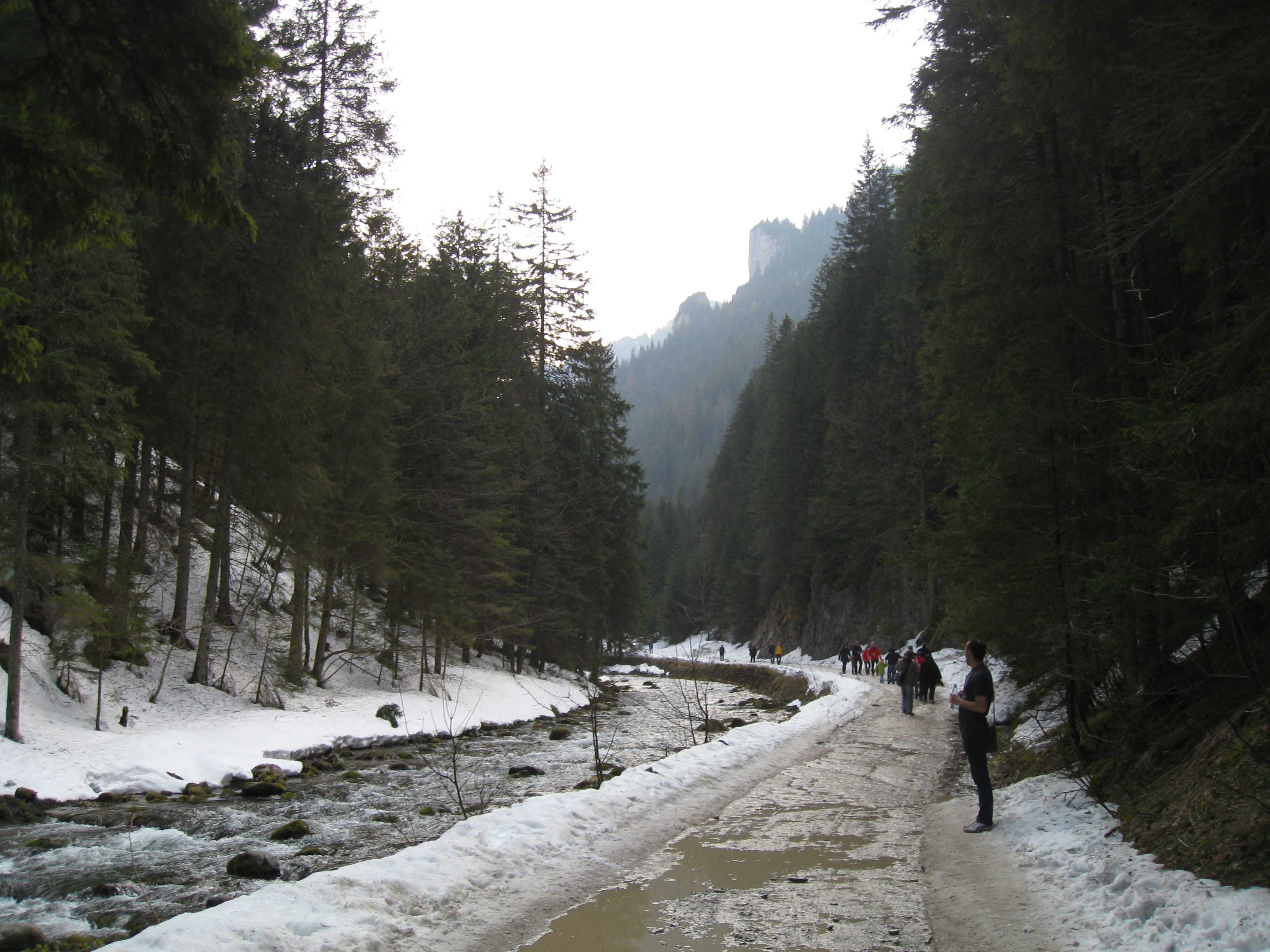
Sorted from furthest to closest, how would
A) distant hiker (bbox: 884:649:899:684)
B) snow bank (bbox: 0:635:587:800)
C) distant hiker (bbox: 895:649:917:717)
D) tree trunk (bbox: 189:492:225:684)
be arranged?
distant hiker (bbox: 884:649:899:684) < distant hiker (bbox: 895:649:917:717) < tree trunk (bbox: 189:492:225:684) < snow bank (bbox: 0:635:587:800)

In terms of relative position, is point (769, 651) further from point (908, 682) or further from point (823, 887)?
point (823, 887)

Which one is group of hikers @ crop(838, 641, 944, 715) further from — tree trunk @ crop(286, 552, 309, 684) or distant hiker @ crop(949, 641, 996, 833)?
tree trunk @ crop(286, 552, 309, 684)

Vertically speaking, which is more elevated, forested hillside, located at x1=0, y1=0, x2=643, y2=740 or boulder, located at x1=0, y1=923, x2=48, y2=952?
forested hillside, located at x1=0, y1=0, x2=643, y2=740

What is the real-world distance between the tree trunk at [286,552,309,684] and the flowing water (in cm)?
389

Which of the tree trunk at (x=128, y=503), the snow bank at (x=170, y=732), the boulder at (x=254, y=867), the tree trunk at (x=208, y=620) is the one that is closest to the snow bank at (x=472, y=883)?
the boulder at (x=254, y=867)

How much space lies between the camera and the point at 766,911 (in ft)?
17.6

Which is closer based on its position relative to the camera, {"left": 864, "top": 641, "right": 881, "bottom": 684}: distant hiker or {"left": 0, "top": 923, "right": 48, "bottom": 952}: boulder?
{"left": 0, "top": 923, "right": 48, "bottom": 952}: boulder

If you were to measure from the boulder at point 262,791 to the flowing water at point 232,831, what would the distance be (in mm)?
237

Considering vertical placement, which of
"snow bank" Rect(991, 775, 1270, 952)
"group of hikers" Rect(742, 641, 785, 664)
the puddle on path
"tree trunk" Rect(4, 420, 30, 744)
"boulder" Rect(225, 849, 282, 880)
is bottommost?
"group of hikers" Rect(742, 641, 785, 664)

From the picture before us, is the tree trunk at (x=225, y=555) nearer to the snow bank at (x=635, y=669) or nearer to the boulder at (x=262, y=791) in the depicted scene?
the boulder at (x=262, y=791)

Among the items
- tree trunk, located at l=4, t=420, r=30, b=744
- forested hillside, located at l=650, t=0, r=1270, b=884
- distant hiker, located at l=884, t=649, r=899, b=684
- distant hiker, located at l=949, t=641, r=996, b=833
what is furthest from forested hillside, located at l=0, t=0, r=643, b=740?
distant hiker, located at l=884, t=649, r=899, b=684

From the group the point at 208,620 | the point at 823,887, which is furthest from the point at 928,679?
the point at 208,620

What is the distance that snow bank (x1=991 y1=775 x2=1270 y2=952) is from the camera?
4.00m

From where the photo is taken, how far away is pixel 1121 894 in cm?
489
